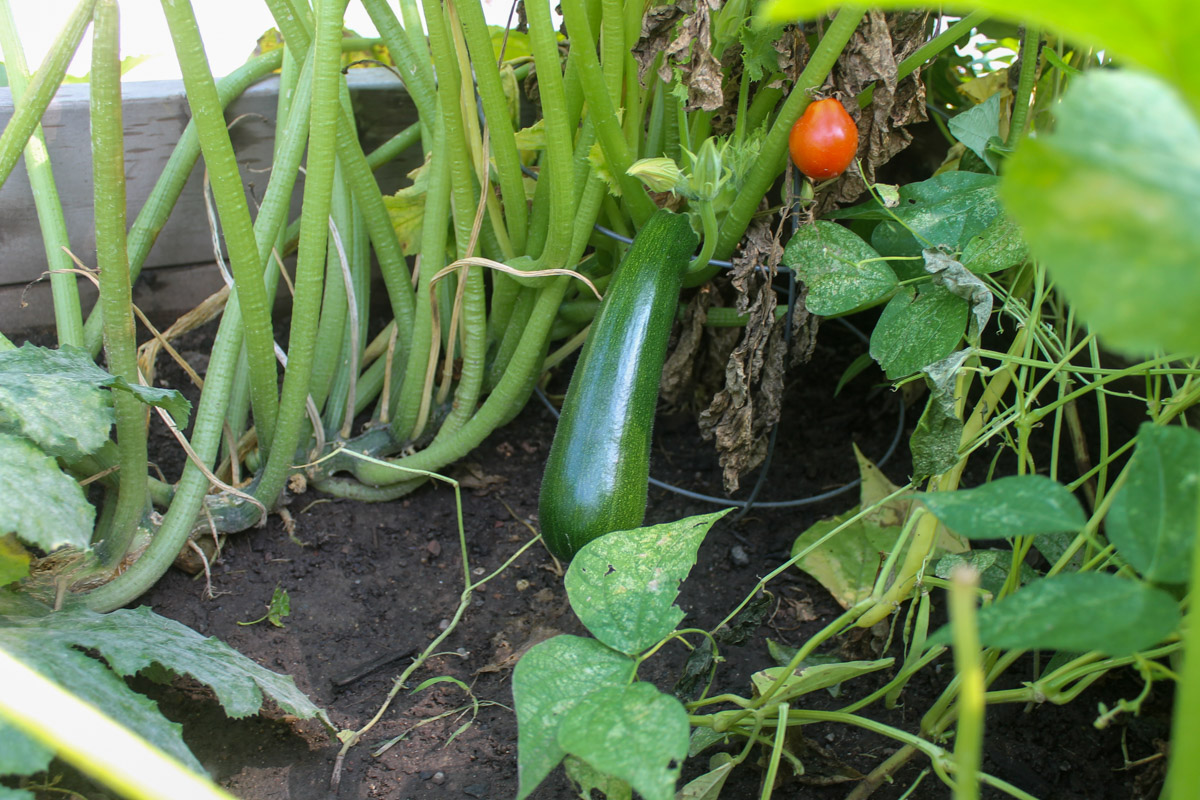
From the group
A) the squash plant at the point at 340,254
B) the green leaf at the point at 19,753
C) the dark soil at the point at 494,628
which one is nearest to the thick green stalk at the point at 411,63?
the squash plant at the point at 340,254

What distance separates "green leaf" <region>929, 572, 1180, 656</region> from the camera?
39 centimetres

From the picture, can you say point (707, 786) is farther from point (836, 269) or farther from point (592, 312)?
point (592, 312)

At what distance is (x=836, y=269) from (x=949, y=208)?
0.18 metres

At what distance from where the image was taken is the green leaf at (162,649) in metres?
0.73

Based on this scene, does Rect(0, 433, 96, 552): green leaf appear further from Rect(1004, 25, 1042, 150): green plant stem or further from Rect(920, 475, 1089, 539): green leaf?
Rect(1004, 25, 1042, 150): green plant stem

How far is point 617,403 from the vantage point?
102 centimetres

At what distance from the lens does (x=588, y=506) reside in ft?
3.17

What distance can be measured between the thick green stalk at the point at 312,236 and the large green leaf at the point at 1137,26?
0.77 m

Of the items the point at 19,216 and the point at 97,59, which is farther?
the point at 19,216

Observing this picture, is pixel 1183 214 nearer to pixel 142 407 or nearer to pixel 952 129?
pixel 952 129

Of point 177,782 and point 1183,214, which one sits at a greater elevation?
point 1183,214

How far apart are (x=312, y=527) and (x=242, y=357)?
261mm

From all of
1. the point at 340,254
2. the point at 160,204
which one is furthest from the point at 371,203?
the point at 160,204

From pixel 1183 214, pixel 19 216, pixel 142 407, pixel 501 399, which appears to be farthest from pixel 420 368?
pixel 1183 214
